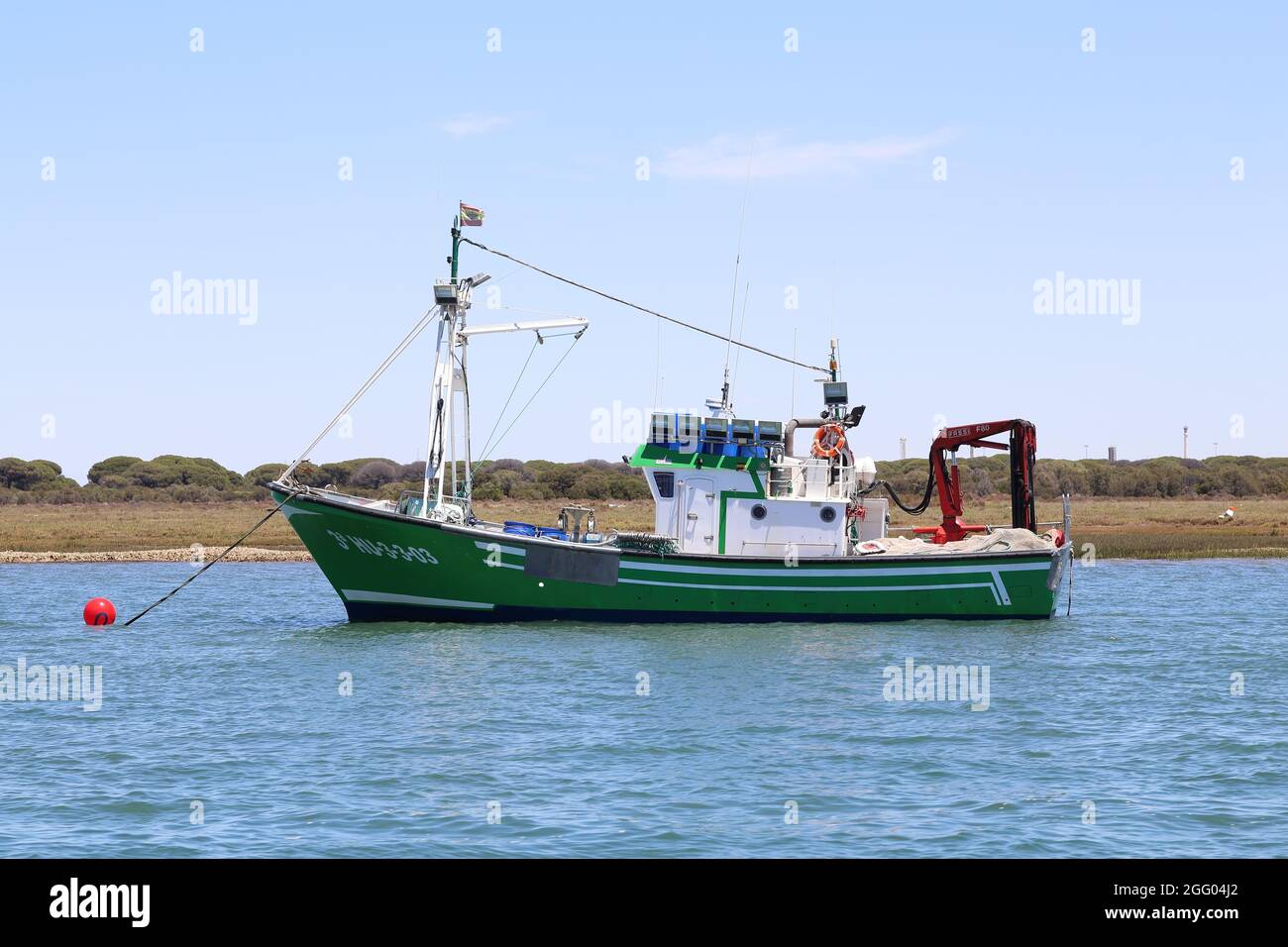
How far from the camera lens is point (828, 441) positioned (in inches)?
1420

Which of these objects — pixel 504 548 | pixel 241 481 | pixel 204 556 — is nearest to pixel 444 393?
pixel 504 548

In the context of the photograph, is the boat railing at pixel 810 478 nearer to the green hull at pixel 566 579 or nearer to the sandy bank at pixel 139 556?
the green hull at pixel 566 579

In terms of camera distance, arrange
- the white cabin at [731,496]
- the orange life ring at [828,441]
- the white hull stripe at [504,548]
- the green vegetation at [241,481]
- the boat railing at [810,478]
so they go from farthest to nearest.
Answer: the green vegetation at [241,481], the orange life ring at [828,441], the boat railing at [810,478], the white cabin at [731,496], the white hull stripe at [504,548]

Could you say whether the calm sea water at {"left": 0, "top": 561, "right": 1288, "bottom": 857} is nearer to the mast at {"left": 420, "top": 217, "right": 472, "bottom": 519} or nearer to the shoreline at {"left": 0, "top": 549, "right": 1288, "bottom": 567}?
the mast at {"left": 420, "top": 217, "right": 472, "bottom": 519}

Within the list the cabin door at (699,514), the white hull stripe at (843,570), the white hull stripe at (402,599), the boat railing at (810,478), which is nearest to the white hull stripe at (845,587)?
the white hull stripe at (843,570)

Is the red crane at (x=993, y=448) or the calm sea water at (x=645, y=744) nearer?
the calm sea water at (x=645, y=744)

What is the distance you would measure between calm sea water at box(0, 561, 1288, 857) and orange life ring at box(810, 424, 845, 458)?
4.72 m

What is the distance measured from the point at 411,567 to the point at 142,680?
760cm

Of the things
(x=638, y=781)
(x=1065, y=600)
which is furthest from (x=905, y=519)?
(x=638, y=781)

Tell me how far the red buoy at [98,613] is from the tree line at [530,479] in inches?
2301

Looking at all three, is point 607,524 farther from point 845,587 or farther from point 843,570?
point 843,570

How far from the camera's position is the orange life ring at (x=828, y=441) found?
118ft
